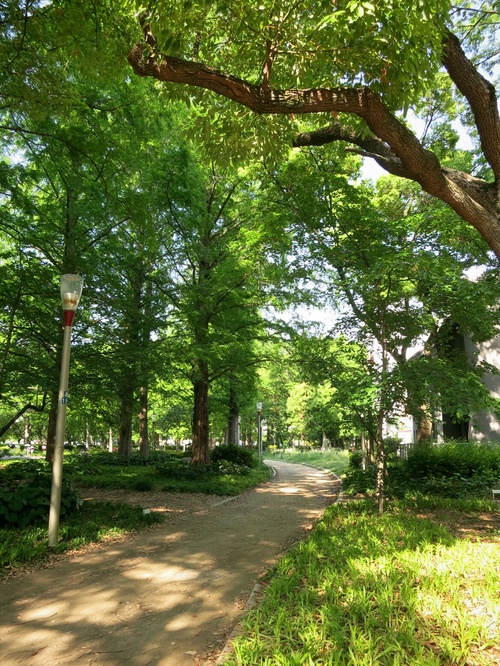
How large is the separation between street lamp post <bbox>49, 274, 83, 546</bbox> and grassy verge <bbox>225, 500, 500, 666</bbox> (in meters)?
3.21

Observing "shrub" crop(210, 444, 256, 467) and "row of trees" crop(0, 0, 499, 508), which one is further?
"shrub" crop(210, 444, 256, 467)

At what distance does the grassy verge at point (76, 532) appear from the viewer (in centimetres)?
544

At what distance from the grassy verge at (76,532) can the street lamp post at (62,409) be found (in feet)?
0.86

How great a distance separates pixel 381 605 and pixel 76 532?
493 centimetres

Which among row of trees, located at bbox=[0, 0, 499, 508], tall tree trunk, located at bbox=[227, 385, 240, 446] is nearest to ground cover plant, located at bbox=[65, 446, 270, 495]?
row of trees, located at bbox=[0, 0, 499, 508]

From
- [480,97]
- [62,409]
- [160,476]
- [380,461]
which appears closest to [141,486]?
[160,476]

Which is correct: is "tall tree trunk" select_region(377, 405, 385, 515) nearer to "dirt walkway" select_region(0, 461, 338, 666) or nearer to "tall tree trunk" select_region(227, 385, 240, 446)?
"dirt walkway" select_region(0, 461, 338, 666)

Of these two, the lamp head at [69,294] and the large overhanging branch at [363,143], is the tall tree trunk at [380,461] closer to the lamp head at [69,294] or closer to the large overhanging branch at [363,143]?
the large overhanging branch at [363,143]

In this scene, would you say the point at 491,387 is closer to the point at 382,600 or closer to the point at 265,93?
the point at 382,600

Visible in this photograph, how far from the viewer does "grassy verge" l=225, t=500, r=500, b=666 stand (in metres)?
2.89

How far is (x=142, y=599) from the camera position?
4328 millimetres

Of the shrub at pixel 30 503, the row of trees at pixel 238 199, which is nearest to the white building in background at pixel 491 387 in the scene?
the row of trees at pixel 238 199

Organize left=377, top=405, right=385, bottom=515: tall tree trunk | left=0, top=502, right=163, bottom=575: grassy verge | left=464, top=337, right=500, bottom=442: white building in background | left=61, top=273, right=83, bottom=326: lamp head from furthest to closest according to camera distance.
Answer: left=464, top=337, right=500, bottom=442: white building in background
left=377, top=405, right=385, bottom=515: tall tree trunk
left=61, top=273, right=83, bottom=326: lamp head
left=0, top=502, right=163, bottom=575: grassy verge

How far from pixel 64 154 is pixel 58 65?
1.50 metres
